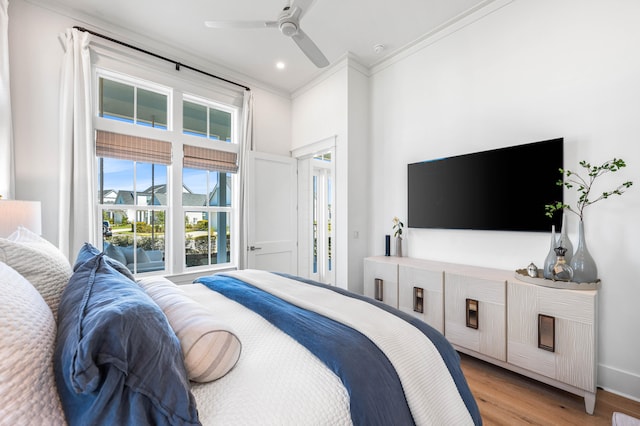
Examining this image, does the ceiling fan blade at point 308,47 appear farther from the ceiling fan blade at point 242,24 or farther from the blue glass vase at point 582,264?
the blue glass vase at point 582,264

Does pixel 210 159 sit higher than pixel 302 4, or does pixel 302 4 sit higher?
pixel 302 4

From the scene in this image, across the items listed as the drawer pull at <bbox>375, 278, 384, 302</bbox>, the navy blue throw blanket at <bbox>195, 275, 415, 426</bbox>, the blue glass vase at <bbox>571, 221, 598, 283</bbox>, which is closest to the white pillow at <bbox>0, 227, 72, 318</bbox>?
the navy blue throw blanket at <bbox>195, 275, 415, 426</bbox>

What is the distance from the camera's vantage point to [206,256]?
361 centimetres

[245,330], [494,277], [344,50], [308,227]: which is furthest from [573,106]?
[308,227]

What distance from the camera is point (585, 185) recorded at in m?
2.07

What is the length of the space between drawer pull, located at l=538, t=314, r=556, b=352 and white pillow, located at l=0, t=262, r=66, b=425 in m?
2.43

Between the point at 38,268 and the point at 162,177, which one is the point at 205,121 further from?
the point at 38,268

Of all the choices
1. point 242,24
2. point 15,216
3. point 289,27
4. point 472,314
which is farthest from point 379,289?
point 15,216

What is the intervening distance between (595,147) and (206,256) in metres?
3.89

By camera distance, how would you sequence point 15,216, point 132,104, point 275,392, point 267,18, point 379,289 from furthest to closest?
point 132,104
point 379,289
point 267,18
point 15,216
point 275,392

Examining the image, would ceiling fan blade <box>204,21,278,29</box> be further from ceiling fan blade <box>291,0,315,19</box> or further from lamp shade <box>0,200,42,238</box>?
lamp shade <box>0,200,42,238</box>

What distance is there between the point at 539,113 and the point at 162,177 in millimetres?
3765

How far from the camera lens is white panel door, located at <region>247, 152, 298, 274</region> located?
12.0 feet

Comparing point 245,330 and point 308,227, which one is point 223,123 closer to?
point 308,227
